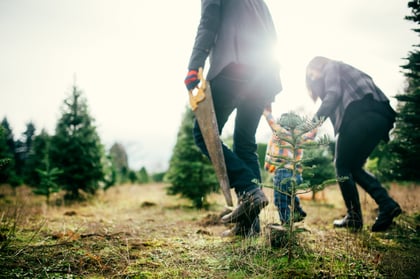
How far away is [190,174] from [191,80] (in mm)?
4549

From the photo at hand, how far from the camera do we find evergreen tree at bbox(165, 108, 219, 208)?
21.8ft

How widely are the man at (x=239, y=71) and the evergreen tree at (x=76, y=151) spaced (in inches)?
259

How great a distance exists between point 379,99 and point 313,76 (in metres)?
0.88

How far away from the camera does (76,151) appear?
810 centimetres

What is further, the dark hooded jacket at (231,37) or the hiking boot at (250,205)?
the dark hooded jacket at (231,37)

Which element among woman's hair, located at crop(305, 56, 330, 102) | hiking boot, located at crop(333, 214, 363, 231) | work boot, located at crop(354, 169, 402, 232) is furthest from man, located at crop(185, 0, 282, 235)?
work boot, located at crop(354, 169, 402, 232)

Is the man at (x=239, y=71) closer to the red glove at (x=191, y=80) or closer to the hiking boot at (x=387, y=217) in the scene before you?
the red glove at (x=191, y=80)

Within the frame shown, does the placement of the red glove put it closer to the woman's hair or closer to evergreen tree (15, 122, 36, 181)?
the woman's hair

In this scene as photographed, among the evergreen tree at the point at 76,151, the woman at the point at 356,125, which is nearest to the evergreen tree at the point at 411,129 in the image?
the woman at the point at 356,125

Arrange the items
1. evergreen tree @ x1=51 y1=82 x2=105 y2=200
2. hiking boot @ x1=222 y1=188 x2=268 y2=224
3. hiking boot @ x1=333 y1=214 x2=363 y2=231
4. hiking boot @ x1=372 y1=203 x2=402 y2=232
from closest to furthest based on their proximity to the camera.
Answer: hiking boot @ x1=222 y1=188 x2=268 y2=224, hiking boot @ x1=372 y1=203 x2=402 y2=232, hiking boot @ x1=333 y1=214 x2=363 y2=231, evergreen tree @ x1=51 y1=82 x2=105 y2=200

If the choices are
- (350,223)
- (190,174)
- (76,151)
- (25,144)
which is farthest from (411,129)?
(25,144)

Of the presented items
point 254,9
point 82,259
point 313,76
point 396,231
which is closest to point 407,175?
point 396,231

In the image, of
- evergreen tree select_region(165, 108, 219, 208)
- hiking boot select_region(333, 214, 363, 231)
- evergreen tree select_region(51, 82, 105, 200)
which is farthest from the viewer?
evergreen tree select_region(51, 82, 105, 200)

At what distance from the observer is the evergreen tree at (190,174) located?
665 cm
